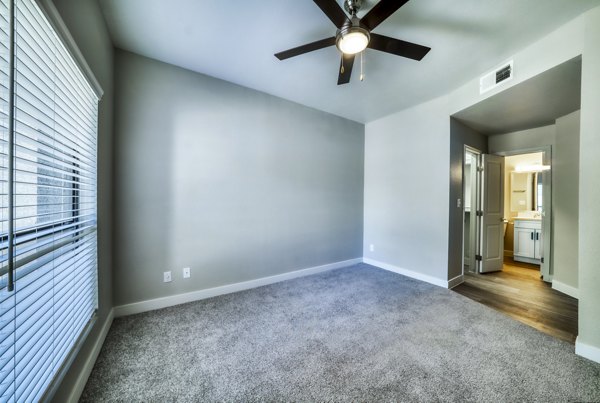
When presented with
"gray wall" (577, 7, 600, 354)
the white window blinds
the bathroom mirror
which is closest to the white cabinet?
the bathroom mirror

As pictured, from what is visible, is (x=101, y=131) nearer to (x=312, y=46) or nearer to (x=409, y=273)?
(x=312, y=46)

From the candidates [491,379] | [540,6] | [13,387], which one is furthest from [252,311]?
[540,6]

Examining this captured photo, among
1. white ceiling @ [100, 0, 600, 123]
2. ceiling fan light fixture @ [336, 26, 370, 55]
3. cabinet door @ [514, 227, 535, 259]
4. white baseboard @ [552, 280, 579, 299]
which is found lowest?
white baseboard @ [552, 280, 579, 299]

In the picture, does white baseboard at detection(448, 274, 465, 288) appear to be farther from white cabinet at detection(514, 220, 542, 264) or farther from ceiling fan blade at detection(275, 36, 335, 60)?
ceiling fan blade at detection(275, 36, 335, 60)

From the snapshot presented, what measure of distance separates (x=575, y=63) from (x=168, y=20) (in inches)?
140

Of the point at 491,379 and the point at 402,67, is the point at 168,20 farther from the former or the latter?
the point at 491,379

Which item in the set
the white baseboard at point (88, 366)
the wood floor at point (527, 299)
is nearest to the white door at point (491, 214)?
the wood floor at point (527, 299)

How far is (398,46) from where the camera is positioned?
67.1 inches

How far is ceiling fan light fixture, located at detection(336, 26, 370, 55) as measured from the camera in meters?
1.54

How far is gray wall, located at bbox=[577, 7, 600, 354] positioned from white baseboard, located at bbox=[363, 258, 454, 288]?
4.60 feet

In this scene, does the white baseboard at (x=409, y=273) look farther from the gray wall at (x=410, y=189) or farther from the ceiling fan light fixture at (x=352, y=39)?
the ceiling fan light fixture at (x=352, y=39)

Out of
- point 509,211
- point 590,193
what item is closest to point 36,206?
point 590,193

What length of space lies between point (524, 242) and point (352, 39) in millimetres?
5504

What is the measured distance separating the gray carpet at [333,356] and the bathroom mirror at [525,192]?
415 centimetres
